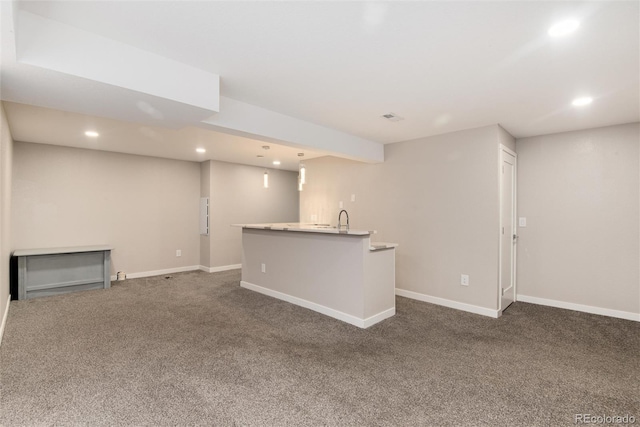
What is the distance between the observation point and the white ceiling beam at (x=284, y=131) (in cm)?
308

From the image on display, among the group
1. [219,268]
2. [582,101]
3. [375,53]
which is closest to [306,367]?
[375,53]

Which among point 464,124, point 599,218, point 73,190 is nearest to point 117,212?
point 73,190

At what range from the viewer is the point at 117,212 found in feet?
18.6

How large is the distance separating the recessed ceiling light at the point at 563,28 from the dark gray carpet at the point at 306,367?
2359mm

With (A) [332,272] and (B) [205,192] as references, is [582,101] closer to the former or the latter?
(A) [332,272]

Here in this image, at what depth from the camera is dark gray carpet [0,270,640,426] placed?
6.41 ft

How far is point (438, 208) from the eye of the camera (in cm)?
432

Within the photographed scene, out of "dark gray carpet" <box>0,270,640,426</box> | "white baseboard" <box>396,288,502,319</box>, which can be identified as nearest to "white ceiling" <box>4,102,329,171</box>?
"dark gray carpet" <box>0,270,640,426</box>

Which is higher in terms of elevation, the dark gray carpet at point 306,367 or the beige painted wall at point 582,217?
the beige painted wall at point 582,217

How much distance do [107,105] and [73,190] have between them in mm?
3827

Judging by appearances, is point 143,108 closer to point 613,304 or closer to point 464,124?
point 464,124

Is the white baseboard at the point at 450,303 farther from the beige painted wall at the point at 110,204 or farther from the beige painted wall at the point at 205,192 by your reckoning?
the beige painted wall at the point at 110,204

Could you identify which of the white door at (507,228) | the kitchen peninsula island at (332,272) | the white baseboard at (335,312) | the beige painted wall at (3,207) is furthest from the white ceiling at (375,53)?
the white baseboard at (335,312)

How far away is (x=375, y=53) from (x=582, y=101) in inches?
92.1
